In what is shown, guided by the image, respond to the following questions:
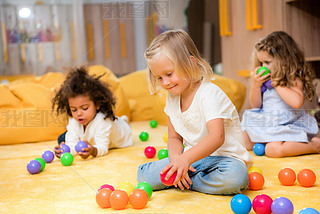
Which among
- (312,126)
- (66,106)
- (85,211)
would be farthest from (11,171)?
(312,126)

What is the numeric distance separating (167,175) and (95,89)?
0.80m

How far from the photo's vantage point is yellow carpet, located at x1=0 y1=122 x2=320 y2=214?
930mm

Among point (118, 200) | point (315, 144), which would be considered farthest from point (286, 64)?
point (118, 200)

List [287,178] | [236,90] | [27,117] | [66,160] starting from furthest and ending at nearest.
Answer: [236,90] → [27,117] → [66,160] → [287,178]

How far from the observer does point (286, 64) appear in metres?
1.54

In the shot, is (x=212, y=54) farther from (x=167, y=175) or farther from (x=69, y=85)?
(x=167, y=175)

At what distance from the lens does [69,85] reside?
61.7 inches

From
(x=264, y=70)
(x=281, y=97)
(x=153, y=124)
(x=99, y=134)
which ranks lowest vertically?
(x=153, y=124)

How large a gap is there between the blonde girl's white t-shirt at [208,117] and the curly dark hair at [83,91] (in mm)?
553

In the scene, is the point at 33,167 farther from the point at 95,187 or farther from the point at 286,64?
the point at 286,64

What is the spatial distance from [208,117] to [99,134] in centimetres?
70

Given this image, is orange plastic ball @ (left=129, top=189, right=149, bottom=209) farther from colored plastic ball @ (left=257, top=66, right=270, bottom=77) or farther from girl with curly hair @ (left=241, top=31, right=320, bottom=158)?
colored plastic ball @ (left=257, top=66, right=270, bottom=77)

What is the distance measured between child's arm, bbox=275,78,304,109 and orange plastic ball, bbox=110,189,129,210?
2.87 ft

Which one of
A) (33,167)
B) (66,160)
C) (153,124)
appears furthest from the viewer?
(153,124)
